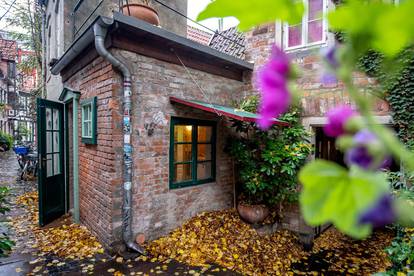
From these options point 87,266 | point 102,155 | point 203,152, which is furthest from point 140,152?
point 87,266

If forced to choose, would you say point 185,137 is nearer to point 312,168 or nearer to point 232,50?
point 232,50

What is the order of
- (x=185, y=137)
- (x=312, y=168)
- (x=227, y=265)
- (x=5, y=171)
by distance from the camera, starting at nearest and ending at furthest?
(x=312, y=168), (x=227, y=265), (x=185, y=137), (x=5, y=171)

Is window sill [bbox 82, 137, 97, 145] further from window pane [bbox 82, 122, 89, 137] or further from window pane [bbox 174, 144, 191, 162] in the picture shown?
window pane [bbox 174, 144, 191, 162]

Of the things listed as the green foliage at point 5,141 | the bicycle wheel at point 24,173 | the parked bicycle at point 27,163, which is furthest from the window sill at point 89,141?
the green foliage at point 5,141

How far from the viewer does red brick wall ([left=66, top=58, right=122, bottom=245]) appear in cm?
397

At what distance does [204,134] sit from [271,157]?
1.56m

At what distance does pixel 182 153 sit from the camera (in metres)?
5.02

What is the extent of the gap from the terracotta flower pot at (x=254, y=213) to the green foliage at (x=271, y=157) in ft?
0.68

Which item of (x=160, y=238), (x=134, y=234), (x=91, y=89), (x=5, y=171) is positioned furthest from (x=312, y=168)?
(x=5, y=171)

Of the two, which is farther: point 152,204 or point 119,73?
point 152,204

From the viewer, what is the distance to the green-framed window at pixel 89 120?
14.5 ft

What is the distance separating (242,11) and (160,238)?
473cm

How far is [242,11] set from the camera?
14.1 inches

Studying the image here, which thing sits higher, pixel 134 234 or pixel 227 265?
pixel 134 234
